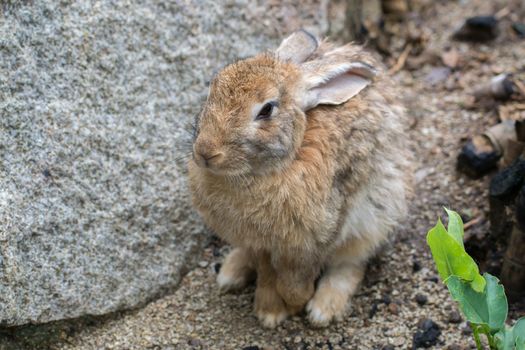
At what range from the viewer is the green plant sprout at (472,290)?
10.6 ft

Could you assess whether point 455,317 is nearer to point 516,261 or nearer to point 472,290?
point 516,261

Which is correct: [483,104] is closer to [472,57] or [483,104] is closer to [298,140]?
[472,57]

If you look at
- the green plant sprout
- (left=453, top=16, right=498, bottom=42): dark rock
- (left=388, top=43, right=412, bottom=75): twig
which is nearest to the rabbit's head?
the green plant sprout

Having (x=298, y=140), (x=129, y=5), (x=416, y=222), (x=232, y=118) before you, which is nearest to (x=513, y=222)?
(x=416, y=222)

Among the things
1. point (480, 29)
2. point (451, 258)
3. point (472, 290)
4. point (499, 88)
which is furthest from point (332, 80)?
point (480, 29)

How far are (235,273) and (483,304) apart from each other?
1.55m

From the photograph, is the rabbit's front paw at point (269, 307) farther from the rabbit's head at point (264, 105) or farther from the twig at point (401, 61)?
the twig at point (401, 61)

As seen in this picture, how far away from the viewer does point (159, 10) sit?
4.37 metres

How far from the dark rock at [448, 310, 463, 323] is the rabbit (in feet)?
1.72

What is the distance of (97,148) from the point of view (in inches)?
159

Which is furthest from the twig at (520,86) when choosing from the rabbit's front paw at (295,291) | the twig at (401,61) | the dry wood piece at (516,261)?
the rabbit's front paw at (295,291)

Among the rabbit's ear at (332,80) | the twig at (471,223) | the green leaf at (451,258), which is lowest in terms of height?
the twig at (471,223)

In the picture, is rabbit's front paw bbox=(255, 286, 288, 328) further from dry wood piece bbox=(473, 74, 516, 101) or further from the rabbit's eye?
dry wood piece bbox=(473, 74, 516, 101)

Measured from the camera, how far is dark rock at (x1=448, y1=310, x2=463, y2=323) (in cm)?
407
